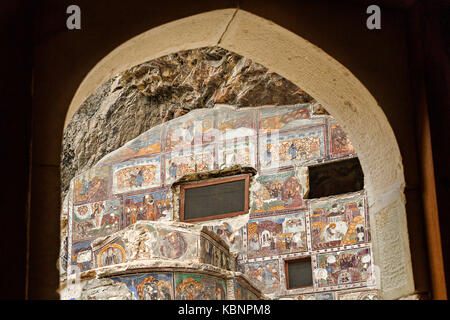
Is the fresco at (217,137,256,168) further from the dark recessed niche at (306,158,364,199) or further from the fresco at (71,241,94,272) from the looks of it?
the fresco at (71,241,94,272)

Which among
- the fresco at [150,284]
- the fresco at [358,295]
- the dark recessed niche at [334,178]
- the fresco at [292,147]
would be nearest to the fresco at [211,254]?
the fresco at [150,284]

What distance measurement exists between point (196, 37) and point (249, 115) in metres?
12.5

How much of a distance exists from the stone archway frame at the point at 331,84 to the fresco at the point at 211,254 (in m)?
8.12

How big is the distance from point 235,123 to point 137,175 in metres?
2.69

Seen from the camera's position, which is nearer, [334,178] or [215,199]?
[334,178]

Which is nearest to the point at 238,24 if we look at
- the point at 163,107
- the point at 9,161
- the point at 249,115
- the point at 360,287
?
the point at 9,161

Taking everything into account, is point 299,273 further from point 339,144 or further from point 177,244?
point 177,244

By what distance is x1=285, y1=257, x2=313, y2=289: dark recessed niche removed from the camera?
1345cm

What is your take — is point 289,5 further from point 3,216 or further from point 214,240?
point 214,240

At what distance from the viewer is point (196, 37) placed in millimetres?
2826

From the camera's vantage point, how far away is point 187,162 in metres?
15.5

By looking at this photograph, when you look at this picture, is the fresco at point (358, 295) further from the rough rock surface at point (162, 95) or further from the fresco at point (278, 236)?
the rough rock surface at point (162, 95)

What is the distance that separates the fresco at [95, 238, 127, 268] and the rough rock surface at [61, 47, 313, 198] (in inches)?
203

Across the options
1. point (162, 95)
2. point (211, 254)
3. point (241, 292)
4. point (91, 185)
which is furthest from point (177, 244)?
point (162, 95)
